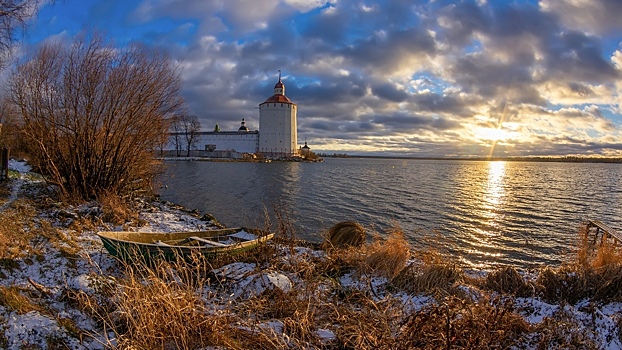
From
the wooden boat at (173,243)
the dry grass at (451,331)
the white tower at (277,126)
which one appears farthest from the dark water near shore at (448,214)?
the white tower at (277,126)

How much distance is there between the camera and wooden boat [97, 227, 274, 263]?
7.11 metres

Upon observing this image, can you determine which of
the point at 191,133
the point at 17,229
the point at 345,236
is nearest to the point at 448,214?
the point at 345,236

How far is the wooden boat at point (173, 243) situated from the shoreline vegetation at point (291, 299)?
252 millimetres

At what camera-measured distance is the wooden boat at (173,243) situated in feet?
23.3

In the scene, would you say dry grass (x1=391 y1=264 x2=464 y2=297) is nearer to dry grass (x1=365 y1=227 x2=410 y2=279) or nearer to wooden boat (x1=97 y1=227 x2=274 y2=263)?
dry grass (x1=365 y1=227 x2=410 y2=279)

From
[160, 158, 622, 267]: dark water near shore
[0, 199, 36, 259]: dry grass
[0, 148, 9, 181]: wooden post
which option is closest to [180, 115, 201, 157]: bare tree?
[160, 158, 622, 267]: dark water near shore

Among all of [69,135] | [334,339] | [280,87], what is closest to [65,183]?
[69,135]

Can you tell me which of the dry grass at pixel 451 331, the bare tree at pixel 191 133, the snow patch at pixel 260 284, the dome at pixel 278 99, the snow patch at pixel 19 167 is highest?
the dome at pixel 278 99

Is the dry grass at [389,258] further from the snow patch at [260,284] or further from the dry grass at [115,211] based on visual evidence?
the dry grass at [115,211]

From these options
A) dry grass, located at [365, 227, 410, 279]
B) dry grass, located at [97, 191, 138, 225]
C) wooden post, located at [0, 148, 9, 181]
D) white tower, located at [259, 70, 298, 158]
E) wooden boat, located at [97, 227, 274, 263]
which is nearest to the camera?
wooden boat, located at [97, 227, 274, 263]

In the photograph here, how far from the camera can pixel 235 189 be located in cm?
2916

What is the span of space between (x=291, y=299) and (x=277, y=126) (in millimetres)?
84575

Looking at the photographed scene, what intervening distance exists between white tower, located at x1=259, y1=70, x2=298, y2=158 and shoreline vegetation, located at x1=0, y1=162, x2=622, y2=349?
78765 mm

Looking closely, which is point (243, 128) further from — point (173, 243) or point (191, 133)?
point (173, 243)
